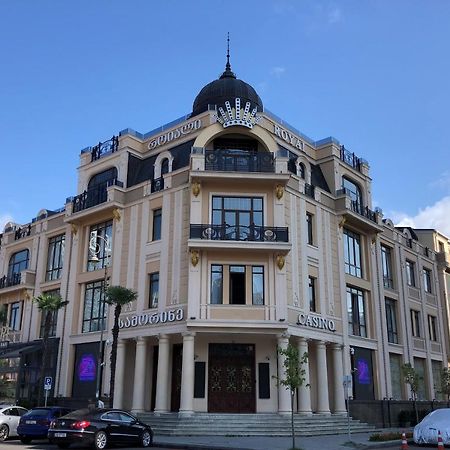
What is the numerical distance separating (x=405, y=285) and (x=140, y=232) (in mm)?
20201

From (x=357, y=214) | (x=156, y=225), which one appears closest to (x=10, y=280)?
(x=156, y=225)

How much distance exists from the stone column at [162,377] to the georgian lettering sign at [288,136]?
44.1 feet

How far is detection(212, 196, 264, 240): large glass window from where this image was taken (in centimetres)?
2894

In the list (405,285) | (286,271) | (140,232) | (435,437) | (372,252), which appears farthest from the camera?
(405,285)

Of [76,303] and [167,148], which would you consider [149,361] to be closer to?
[76,303]

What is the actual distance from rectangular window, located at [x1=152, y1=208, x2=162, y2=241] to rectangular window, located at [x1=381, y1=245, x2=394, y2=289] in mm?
16483

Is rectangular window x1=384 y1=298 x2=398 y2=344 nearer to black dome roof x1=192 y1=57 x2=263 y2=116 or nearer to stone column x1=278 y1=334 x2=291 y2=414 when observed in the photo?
stone column x1=278 y1=334 x2=291 y2=414

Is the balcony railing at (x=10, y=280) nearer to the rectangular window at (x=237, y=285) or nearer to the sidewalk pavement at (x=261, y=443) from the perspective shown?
the rectangular window at (x=237, y=285)

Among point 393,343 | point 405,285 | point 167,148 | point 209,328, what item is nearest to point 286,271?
point 209,328

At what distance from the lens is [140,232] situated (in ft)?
103

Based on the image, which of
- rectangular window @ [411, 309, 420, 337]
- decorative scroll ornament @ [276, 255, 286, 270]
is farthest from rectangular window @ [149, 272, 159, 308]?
rectangular window @ [411, 309, 420, 337]

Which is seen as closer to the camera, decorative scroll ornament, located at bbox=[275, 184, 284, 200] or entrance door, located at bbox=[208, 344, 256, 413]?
entrance door, located at bbox=[208, 344, 256, 413]

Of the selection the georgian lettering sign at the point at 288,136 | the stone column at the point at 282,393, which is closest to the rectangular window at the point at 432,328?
the georgian lettering sign at the point at 288,136

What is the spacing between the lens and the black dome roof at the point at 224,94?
113ft
